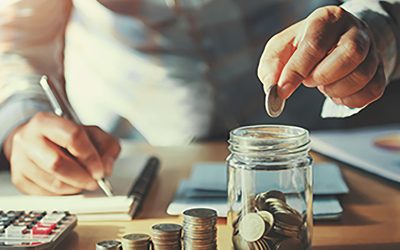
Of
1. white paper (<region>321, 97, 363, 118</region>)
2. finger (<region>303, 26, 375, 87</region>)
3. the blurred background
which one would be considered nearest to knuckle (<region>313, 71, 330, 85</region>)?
finger (<region>303, 26, 375, 87</region>)

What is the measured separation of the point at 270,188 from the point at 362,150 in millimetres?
A: 459

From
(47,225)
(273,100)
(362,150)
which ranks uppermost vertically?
(273,100)

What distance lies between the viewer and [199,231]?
2.19 feet

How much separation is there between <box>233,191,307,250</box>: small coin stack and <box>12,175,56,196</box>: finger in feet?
0.94

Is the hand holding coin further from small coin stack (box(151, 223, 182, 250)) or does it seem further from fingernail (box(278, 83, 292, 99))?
small coin stack (box(151, 223, 182, 250))

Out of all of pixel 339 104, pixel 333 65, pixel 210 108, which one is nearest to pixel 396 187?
pixel 339 104

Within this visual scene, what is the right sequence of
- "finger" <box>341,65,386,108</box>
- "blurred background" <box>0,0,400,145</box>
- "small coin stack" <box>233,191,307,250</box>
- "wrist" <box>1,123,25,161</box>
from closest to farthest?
1. "small coin stack" <box>233,191,307,250</box>
2. "finger" <box>341,65,386,108</box>
3. "wrist" <box>1,123,25,161</box>
4. "blurred background" <box>0,0,400,145</box>

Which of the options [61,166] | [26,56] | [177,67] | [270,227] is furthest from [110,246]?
[177,67]

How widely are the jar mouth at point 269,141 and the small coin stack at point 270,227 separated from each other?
0.13 feet

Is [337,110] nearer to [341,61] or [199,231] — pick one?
[341,61]

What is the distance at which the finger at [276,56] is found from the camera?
72 cm

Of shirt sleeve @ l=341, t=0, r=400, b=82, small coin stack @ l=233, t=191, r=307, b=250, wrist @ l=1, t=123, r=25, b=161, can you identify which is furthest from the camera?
wrist @ l=1, t=123, r=25, b=161

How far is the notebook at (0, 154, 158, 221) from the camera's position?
2.70 ft

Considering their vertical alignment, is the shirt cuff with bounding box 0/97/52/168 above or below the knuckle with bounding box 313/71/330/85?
below
